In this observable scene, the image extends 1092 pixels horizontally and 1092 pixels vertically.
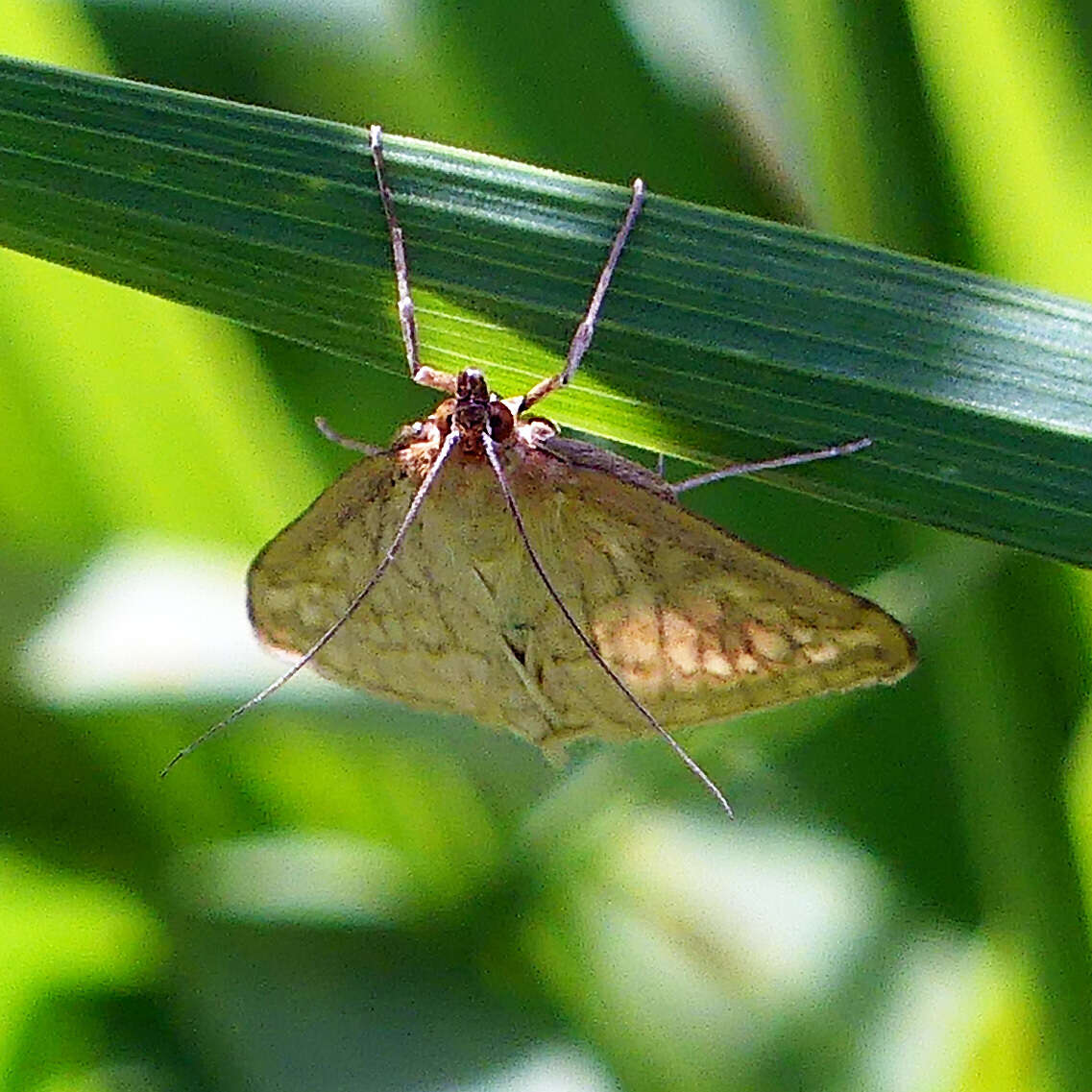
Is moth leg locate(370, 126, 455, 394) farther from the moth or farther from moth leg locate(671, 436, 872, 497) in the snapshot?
moth leg locate(671, 436, 872, 497)

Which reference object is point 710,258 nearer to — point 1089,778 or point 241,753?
point 1089,778

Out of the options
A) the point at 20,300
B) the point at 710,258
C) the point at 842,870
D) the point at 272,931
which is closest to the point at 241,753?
the point at 272,931

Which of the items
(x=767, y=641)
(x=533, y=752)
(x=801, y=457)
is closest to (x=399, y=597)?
(x=767, y=641)

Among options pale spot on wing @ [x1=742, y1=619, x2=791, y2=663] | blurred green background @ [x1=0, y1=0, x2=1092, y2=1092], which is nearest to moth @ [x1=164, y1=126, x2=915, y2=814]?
pale spot on wing @ [x1=742, y1=619, x2=791, y2=663]

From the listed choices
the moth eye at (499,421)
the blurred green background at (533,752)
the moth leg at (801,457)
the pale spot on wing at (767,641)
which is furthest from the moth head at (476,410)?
the blurred green background at (533,752)

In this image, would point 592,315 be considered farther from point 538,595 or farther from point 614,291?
point 538,595

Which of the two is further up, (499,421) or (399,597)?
(499,421)

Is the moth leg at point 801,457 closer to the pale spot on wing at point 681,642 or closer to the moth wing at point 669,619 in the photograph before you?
the moth wing at point 669,619
